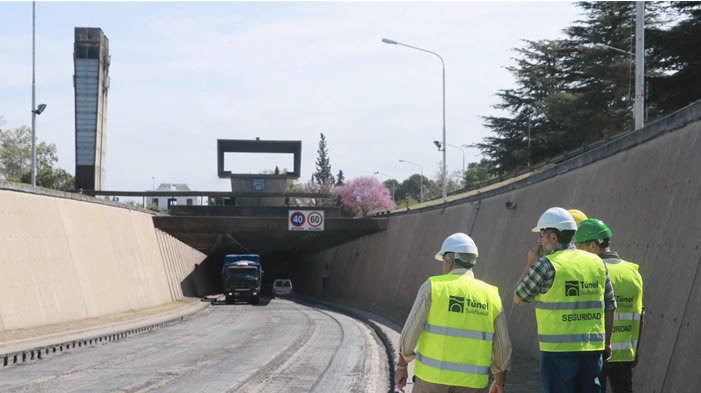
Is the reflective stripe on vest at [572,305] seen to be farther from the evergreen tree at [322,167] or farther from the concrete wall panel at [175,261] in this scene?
the evergreen tree at [322,167]

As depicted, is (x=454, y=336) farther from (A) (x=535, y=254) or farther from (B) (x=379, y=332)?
(B) (x=379, y=332)

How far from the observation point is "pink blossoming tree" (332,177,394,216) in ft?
349

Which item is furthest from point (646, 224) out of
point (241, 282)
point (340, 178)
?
point (340, 178)

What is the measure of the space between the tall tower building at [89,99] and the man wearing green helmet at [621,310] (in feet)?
153

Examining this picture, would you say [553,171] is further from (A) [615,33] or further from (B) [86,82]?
(B) [86,82]

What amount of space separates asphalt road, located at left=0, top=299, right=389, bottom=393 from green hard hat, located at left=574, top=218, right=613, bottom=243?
6.85 metres

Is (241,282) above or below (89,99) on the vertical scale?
below

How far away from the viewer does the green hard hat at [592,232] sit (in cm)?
784

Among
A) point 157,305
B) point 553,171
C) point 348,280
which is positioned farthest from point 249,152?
point 553,171

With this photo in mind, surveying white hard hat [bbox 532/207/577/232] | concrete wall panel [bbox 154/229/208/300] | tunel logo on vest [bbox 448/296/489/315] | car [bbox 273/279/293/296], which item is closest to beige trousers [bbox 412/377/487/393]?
tunel logo on vest [bbox 448/296/489/315]

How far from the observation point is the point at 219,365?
1680cm

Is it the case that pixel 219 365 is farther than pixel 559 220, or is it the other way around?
pixel 219 365

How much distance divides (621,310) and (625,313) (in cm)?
6

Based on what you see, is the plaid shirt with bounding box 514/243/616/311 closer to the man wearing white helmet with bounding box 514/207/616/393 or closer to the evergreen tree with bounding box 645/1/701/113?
the man wearing white helmet with bounding box 514/207/616/393
